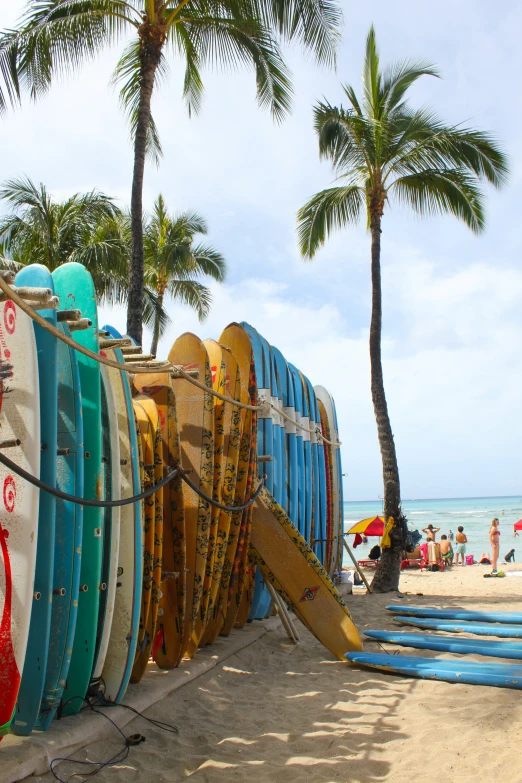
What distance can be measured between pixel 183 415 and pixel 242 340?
1.16m

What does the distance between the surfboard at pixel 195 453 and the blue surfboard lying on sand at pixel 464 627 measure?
2678mm

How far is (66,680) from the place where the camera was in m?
2.99

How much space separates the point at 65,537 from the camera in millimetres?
2885

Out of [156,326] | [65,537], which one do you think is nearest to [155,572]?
[65,537]

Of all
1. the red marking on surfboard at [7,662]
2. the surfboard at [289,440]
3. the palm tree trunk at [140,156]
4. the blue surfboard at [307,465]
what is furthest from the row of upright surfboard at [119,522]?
the palm tree trunk at [140,156]

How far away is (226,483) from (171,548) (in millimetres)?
745

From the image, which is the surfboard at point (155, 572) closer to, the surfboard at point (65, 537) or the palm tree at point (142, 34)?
the surfboard at point (65, 537)

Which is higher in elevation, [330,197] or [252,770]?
[330,197]

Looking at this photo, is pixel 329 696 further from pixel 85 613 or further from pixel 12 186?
pixel 12 186

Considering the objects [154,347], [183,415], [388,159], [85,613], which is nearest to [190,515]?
[183,415]

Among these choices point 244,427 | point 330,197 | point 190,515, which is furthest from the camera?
point 330,197

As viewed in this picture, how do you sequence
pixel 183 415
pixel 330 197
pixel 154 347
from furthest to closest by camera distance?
pixel 154 347, pixel 330 197, pixel 183 415

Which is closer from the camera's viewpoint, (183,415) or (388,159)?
(183,415)

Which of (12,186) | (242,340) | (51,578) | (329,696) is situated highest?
(12,186)
